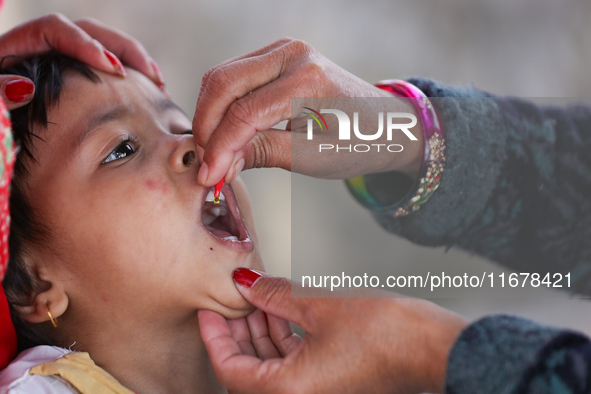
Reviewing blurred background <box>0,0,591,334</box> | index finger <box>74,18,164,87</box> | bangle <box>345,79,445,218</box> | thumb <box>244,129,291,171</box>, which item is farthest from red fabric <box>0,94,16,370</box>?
blurred background <box>0,0,591,334</box>

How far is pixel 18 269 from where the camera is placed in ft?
3.07

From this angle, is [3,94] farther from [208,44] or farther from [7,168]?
[208,44]

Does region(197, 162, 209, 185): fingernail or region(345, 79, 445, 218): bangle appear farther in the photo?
region(345, 79, 445, 218): bangle

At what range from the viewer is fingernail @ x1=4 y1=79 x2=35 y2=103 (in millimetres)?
859

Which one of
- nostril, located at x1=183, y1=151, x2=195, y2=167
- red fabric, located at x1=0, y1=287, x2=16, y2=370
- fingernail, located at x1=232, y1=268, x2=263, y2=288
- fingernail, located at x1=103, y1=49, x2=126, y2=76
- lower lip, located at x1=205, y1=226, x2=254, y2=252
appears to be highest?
fingernail, located at x1=103, y1=49, x2=126, y2=76

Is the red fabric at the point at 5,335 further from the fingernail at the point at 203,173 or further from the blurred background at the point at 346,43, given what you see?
the blurred background at the point at 346,43

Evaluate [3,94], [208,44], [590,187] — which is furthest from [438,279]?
[208,44]

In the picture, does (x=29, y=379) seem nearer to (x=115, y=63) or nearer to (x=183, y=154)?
(x=183, y=154)

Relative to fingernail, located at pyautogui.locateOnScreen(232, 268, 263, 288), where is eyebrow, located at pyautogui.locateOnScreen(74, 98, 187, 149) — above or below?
above

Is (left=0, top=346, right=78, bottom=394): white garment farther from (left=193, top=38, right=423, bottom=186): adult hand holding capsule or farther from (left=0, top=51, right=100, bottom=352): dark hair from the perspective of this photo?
(left=193, top=38, right=423, bottom=186): adult hand holding capsule

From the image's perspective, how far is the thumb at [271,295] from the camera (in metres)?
0.80

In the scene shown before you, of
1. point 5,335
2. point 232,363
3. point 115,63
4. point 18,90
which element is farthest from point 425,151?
point 5,335

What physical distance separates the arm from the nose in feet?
1.75

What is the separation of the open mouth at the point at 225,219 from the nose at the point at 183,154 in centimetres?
7
